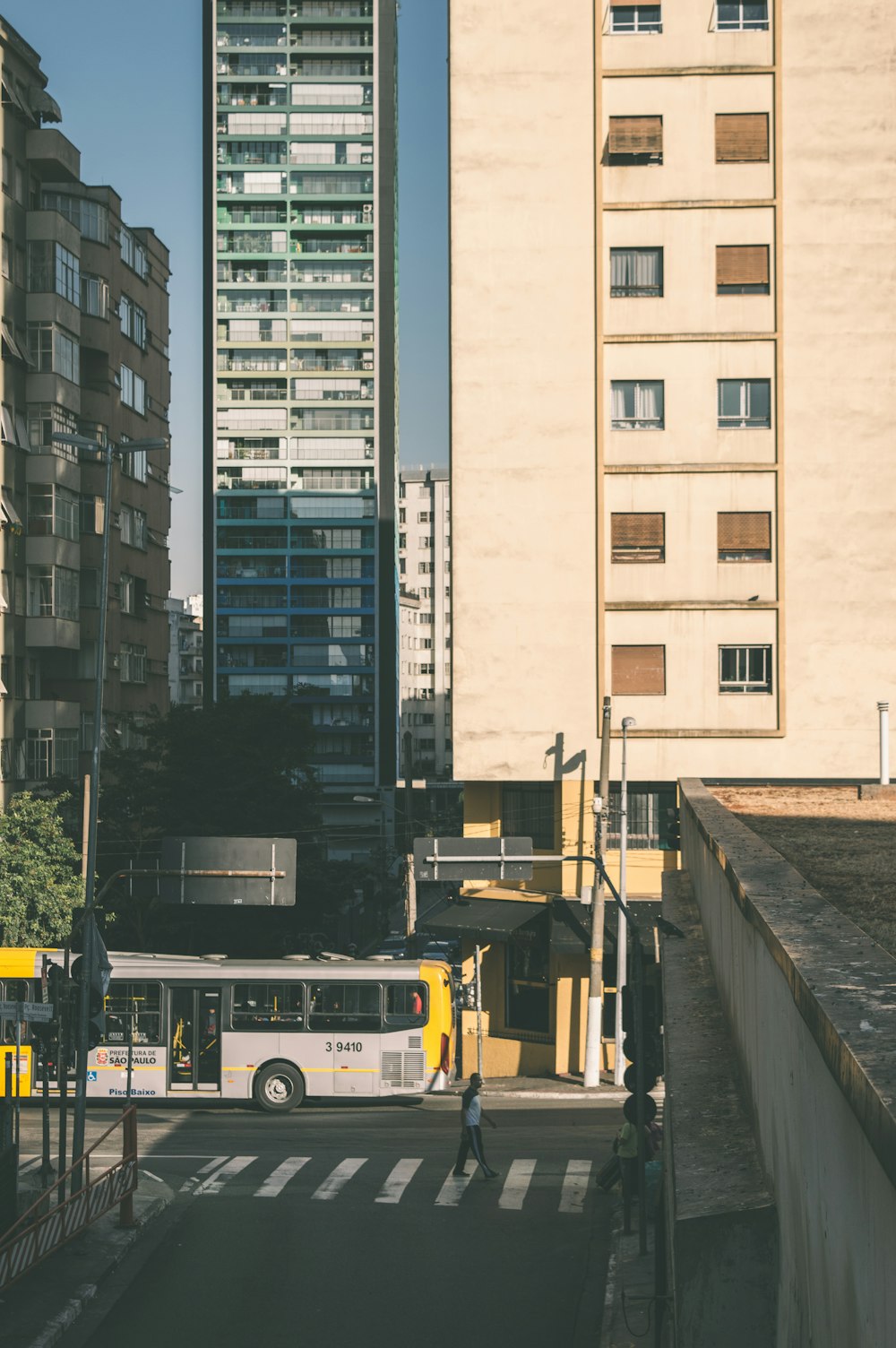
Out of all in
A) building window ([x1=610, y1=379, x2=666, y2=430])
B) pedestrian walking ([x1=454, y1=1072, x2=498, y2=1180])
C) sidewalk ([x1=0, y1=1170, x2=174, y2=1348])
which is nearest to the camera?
sidewalk ([x1=0, y1=1170, x2=174, y2=1348])

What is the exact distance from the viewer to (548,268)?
37.4 m

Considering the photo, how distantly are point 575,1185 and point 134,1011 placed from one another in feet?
34.9

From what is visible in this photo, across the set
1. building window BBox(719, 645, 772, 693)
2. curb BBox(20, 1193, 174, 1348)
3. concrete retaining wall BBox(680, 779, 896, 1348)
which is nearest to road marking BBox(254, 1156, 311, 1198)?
curb BBox(20, 1193, 174, 1348)

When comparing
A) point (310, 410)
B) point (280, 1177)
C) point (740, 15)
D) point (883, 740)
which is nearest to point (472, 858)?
point (280, 1177)

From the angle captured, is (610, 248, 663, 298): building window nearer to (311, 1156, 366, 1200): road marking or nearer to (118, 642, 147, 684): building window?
(311, 1156, 366, 1200): road marking

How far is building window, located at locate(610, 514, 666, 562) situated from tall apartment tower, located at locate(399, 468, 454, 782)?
85.6 meters

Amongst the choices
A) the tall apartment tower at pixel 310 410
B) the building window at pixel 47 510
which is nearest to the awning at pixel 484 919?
the building window at pixel 47 510

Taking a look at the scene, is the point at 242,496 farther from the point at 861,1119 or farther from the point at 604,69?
the point at 861,1119

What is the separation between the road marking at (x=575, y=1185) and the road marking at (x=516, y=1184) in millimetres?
560

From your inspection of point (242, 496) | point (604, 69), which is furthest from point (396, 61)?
point (604, 69)

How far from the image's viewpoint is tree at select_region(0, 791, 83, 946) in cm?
3678

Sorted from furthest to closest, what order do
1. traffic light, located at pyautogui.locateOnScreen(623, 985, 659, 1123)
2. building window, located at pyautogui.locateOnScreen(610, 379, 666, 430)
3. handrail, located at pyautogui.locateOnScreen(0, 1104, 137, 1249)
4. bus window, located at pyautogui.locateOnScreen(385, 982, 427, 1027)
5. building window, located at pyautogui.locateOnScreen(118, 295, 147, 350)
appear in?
building window, located at pyautogui.locateOnScreen(118, 295, 147, 350)
building window, located at pyautogui.locateOnScreen(610, 379, 666, 430)
bus window, located at pyautogui.locateOnScreen(385, 982, 427, 1027)
traffic light, located at pyautogui.locateOnScreen(623, 985, 659, 1123)
handrail, located at pyautogui.locateOnScreen(0, 1104, 137, 1249)

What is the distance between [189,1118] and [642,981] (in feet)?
54.4

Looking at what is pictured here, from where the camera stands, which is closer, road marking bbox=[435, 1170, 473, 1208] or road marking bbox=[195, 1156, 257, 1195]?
road marking bbox=[435, 1170, 473, 1208]
